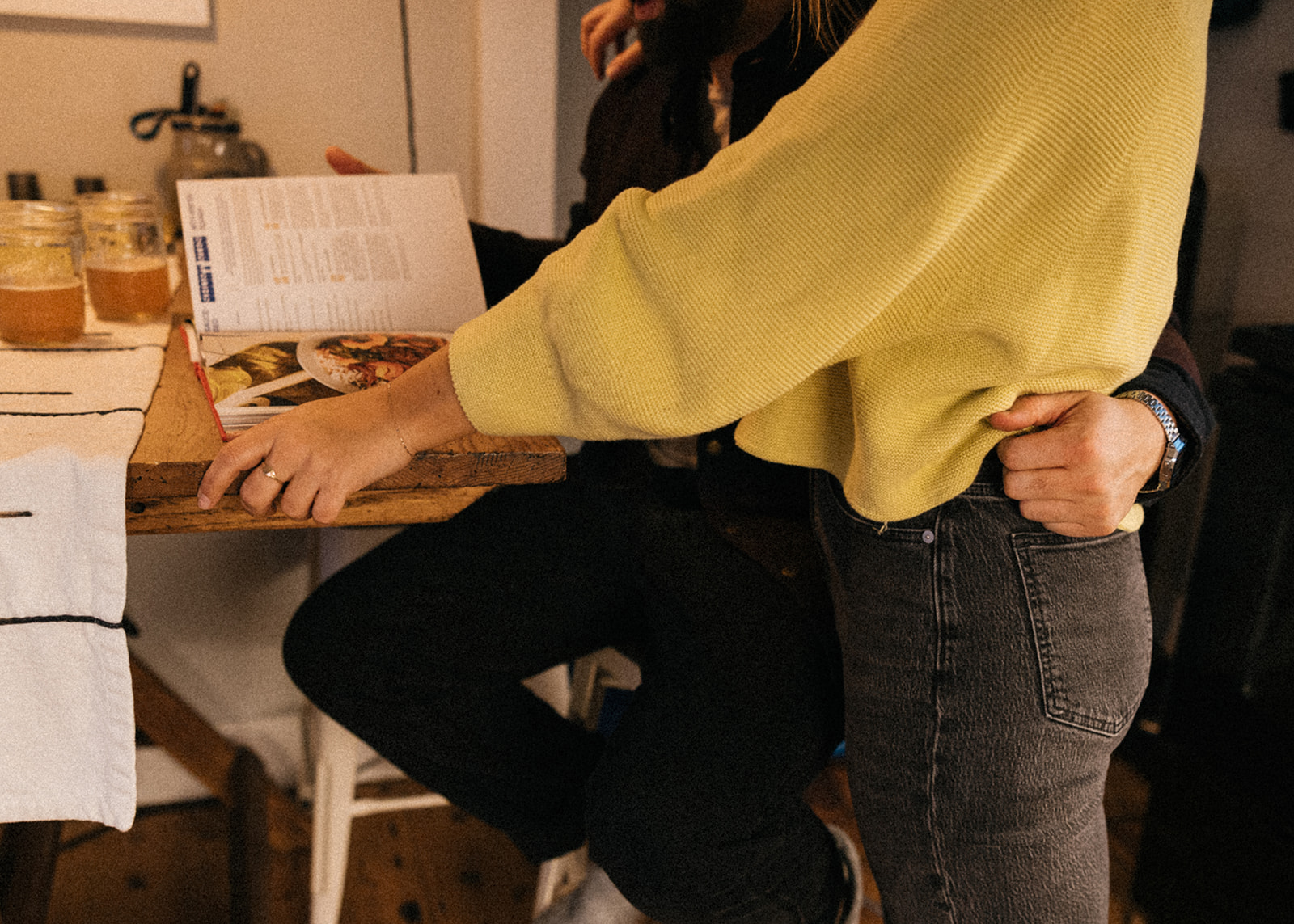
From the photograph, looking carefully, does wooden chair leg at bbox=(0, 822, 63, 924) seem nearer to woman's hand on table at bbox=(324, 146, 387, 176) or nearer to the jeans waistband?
woman's hand on table at bbox=(324, 146, 387, 176)

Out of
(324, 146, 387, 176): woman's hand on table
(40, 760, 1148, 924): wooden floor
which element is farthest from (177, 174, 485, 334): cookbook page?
(40, 760, 1148, 924): wooden floor

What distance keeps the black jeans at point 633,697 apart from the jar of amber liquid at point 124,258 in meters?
0.33

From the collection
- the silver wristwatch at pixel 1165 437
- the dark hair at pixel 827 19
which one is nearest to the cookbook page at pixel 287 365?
the dark hair at pixel 827 19

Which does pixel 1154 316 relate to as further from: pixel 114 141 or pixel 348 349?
pixel 114 141

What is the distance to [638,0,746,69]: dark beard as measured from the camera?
2.67 feet

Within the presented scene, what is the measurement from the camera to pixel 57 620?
570mm

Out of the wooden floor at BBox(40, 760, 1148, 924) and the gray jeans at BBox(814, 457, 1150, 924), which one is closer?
the gray jeans at BBox(814, 457, 1150, 924)

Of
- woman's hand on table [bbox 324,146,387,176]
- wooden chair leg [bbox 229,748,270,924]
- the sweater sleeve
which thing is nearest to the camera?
the sweater sleeve

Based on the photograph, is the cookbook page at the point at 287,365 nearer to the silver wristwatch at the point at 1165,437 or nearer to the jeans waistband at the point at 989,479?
the jeans waistband at the point at 989,479

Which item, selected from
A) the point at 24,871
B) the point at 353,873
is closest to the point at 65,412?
the point at 24,871

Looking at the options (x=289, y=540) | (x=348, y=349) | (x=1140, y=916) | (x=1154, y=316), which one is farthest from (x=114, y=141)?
(x=1140, y=916)

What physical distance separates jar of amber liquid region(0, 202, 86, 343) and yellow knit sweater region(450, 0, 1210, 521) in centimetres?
42

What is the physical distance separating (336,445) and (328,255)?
0.32m

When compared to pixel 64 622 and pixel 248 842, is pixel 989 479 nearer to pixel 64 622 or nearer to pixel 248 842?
pixel 64 622
